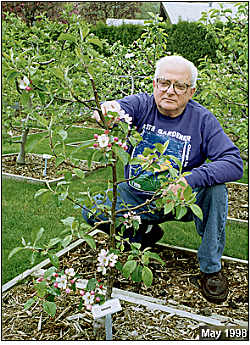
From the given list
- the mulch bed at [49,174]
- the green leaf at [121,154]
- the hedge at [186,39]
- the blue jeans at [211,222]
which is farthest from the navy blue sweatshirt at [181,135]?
the hedge at [186,39]

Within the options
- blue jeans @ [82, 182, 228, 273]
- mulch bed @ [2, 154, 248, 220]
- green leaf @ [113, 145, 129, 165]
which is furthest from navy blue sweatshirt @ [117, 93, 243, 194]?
mulch bed @ [2, 154, 248, 220]

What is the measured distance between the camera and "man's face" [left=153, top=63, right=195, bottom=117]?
2.17m

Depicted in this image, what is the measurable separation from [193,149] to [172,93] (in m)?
0.34

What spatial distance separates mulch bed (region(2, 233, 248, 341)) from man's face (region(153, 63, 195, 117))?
98 cm

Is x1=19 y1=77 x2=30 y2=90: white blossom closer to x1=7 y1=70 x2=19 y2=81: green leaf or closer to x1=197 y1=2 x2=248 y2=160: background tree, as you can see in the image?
x1=7 y1=70 x2=19 y2=81: green leaf

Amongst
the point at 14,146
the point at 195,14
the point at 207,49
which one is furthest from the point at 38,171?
the point at 195,14

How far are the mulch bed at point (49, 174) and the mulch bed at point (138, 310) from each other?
4.24 feet

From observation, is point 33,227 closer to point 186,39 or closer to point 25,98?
point 25,98

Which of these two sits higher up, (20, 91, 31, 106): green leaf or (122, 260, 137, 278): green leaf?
(20, 91, 31, 106): green leaf

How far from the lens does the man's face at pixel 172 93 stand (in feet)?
7.11

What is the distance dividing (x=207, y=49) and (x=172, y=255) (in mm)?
7569

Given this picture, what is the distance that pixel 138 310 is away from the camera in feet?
6.52

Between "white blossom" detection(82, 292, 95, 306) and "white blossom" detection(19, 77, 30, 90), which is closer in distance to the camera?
"white blossom" detection(19, 77, 30, 90)

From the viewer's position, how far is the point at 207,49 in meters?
9.16
